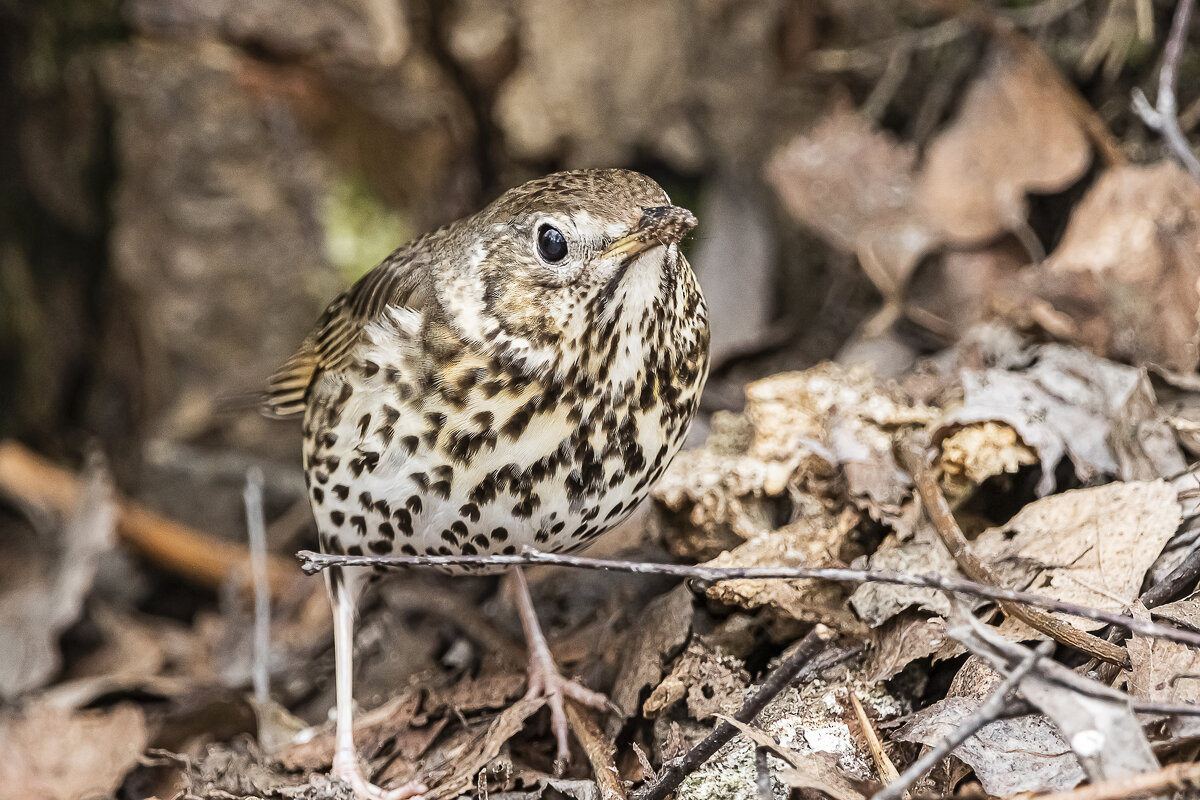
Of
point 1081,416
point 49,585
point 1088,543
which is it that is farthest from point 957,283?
point 49,585

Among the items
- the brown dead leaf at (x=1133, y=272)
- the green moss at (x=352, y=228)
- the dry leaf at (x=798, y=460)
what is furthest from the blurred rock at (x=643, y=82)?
the dry leaf at (x=798, y=460)

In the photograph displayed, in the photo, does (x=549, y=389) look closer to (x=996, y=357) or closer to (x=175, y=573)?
(x=996, y=357)

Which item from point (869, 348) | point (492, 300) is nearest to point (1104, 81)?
point (869, 348)

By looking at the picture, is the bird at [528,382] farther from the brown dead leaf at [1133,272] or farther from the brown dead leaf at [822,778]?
the brown dead leaf at [1133,272]

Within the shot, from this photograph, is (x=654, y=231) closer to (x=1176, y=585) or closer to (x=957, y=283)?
(x=1176, y=585)

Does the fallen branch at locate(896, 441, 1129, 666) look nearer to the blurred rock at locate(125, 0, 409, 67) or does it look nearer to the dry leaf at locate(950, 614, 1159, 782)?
the dry leaf at locate(950, 614, 1159, 782)

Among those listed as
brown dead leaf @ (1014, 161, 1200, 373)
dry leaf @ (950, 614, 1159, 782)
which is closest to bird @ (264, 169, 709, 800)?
dry leaf @ (950, 614, 1159, 782)
